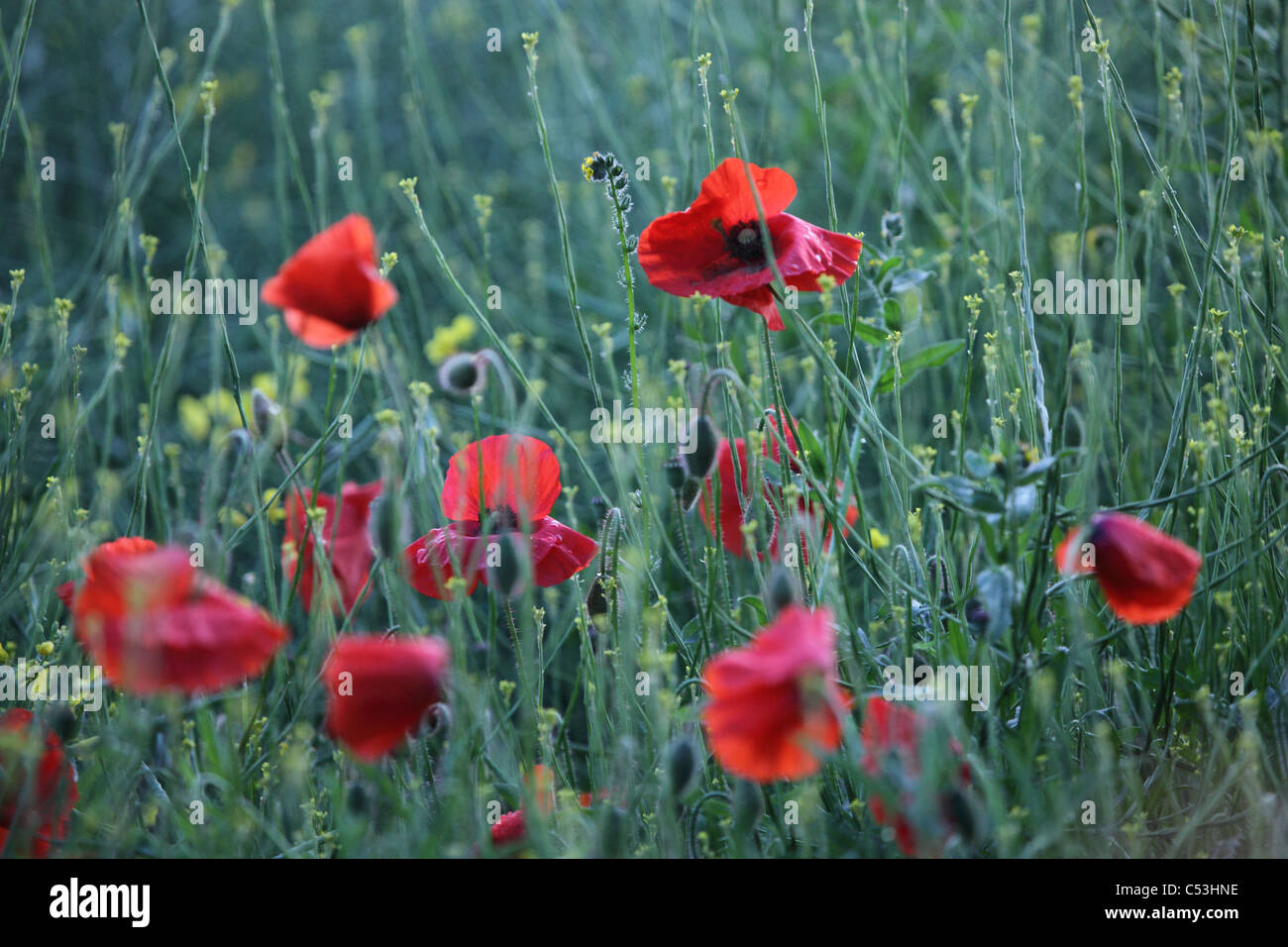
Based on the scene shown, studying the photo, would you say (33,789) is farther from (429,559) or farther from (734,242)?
(734,242)

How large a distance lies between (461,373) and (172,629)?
305 millimetres

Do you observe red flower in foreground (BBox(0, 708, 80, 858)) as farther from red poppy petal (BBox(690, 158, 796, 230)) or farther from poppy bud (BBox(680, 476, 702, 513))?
red poppy petal (BBox(690, 158, 796, 230))

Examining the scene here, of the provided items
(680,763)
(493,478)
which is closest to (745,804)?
(680,763)

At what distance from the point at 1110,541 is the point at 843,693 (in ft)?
0.77

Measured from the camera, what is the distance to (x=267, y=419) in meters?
1.01

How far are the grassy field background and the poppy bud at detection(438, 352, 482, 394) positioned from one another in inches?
1.6

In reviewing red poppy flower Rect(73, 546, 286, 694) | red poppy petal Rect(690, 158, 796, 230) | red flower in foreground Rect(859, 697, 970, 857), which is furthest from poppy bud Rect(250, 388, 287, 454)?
red flower in foreground Rect(859, 697, 970, 857)

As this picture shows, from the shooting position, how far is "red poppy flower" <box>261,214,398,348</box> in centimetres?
68

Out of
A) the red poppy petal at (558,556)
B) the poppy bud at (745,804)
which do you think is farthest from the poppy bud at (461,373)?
the poppy bud at (745,804)

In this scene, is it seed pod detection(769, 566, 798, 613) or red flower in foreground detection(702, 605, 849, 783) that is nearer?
red flower in foreground detection(702, 605, 849, 783)

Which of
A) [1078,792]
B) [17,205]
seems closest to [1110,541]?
[1078,792]

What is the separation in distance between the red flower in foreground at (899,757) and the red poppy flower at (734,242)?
1.14ft

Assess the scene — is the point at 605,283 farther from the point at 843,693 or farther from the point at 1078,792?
the point at 1078,792

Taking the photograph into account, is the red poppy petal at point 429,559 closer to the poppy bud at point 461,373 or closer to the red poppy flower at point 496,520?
the red poppy flower at point 496,520
